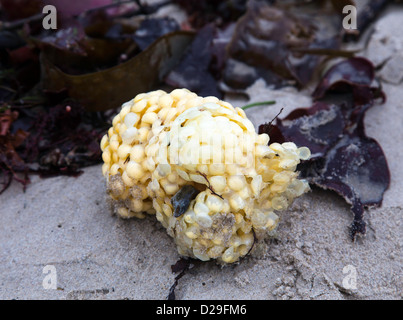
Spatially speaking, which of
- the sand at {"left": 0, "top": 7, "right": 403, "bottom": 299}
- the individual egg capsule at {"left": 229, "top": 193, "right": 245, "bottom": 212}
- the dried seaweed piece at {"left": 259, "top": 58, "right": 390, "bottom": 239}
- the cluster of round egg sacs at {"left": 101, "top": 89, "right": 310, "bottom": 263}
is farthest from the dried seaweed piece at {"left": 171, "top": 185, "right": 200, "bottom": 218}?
the dried seaweed piece at {"left": 259, "top": 58, "right": 390, "bottom": 239}

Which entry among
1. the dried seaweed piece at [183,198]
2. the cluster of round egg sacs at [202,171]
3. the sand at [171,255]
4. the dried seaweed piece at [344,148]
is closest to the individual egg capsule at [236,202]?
the cluster of round egg sacs at [202,171]

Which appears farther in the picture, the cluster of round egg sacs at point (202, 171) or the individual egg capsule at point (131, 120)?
the individual egg capsule at point (131, 120)

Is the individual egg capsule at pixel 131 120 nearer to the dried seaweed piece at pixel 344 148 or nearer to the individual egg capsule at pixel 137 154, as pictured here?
the individual egg capsule at pixel 137 154

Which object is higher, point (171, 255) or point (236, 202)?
point (236, 202)

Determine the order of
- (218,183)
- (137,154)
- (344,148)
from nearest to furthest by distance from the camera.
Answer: (218,183), (137,154), (344,148)

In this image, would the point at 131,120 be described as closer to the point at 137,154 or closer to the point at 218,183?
the point at 137,154

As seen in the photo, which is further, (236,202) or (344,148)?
(344,148)

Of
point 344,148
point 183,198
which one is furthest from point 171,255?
point 344,148

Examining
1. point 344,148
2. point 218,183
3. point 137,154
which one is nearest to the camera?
point 218,183

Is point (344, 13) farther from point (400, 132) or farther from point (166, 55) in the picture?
point (166, 55)
